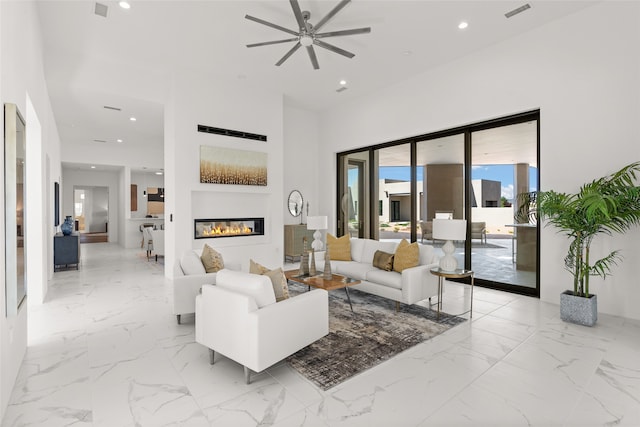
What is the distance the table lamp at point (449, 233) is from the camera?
12.8 feet

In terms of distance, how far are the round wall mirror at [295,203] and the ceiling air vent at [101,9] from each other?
4.97m

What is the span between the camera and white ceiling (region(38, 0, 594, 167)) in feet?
13.6

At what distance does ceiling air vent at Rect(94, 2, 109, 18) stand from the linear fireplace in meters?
3.46

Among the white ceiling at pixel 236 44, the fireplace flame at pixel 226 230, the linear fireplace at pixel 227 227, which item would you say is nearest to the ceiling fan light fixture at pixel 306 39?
the white ceiling at pixel 236 44

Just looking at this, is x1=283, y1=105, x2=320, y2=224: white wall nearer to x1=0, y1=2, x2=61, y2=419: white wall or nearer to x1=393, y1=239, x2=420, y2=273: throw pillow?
x1=393, y1=239, x2=420, y2=273: throw pillow

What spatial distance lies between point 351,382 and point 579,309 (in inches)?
116

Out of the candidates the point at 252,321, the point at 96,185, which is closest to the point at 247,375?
the point at 252,321

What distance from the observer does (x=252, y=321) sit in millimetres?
2396

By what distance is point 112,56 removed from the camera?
5.34 m

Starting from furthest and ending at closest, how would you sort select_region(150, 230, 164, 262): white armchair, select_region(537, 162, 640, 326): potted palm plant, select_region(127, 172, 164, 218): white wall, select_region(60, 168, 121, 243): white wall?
select_region(127, 172, 164, 218): white wall → select_region(60, 168, 121, 243): white wall → select_region(150, 230, 164, 262): white armchair → select_region(537, 162, 640, 326): potted palm plant

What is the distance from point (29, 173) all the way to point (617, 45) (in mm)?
7816

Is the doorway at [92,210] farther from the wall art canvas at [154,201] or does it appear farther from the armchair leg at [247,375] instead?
the armchair leg at [247,375]

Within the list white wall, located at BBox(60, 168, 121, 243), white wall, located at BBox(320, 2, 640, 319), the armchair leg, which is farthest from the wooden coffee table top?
white wall, located at BBox(60, 168, 121, 243)

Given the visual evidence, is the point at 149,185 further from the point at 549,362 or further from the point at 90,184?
the point at 549,362
